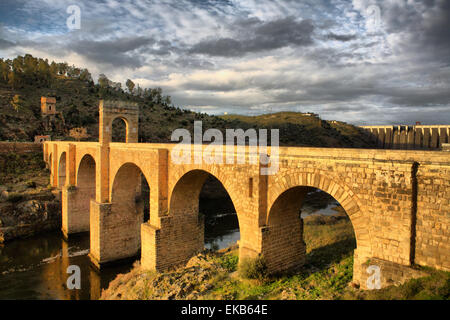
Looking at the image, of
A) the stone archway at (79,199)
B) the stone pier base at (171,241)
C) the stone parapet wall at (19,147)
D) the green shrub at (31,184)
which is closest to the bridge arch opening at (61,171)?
the green shrub at (31,184)

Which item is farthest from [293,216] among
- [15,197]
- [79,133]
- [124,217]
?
[79,133]

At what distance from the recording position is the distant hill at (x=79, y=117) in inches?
1628

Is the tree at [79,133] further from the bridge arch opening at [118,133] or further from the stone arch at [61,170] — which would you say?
the stone arch at [61,170]

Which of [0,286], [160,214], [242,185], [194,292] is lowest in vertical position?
[0,286]

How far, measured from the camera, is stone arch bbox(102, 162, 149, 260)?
52.4 ft

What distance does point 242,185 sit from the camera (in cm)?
946

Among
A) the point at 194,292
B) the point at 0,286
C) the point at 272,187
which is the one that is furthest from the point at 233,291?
the point at 0,286

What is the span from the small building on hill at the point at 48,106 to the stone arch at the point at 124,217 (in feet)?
110

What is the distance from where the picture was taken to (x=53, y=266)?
16125mm

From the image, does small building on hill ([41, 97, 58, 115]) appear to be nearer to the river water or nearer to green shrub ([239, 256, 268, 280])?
the river water

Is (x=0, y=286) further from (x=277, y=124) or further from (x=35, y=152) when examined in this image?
(x=277, y=124)

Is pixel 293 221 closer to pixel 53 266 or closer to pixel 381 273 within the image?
pixel 381 273
